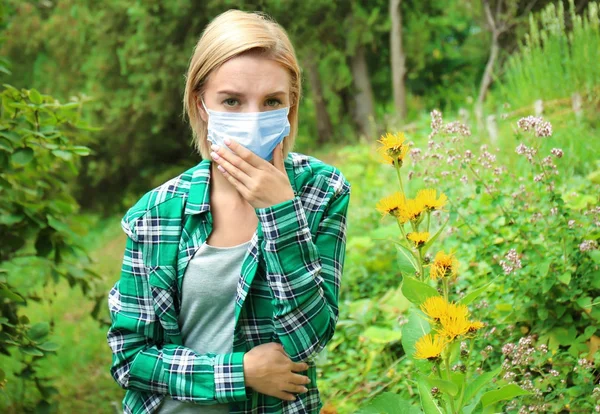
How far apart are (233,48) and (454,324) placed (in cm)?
96

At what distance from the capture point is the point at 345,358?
3602 millimetres

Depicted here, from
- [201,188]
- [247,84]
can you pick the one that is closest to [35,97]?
[201,188]

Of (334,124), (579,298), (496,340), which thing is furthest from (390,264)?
(334,124)

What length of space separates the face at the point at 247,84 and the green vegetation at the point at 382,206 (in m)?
0.39

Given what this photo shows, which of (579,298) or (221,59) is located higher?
(221,59)

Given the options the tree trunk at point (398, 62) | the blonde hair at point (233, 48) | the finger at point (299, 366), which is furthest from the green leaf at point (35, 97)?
the tree trunk at point (398, 62)

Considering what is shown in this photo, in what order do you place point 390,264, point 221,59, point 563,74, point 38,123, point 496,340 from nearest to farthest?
point 221,59 → point 496,340 → point 38,123 → point 390,264 → point 563,74

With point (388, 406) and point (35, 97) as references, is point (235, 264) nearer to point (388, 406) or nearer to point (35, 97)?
point (388, 406)

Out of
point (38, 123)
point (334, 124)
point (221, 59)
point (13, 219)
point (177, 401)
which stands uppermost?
point (221, 59)

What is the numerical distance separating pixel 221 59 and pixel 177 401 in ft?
3.08

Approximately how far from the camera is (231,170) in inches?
73.5

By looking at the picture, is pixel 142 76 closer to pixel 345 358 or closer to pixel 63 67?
pixel 63 67

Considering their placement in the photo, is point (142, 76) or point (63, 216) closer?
point (63, 216)

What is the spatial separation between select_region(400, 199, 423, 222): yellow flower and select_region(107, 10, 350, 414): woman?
0.31 metres
